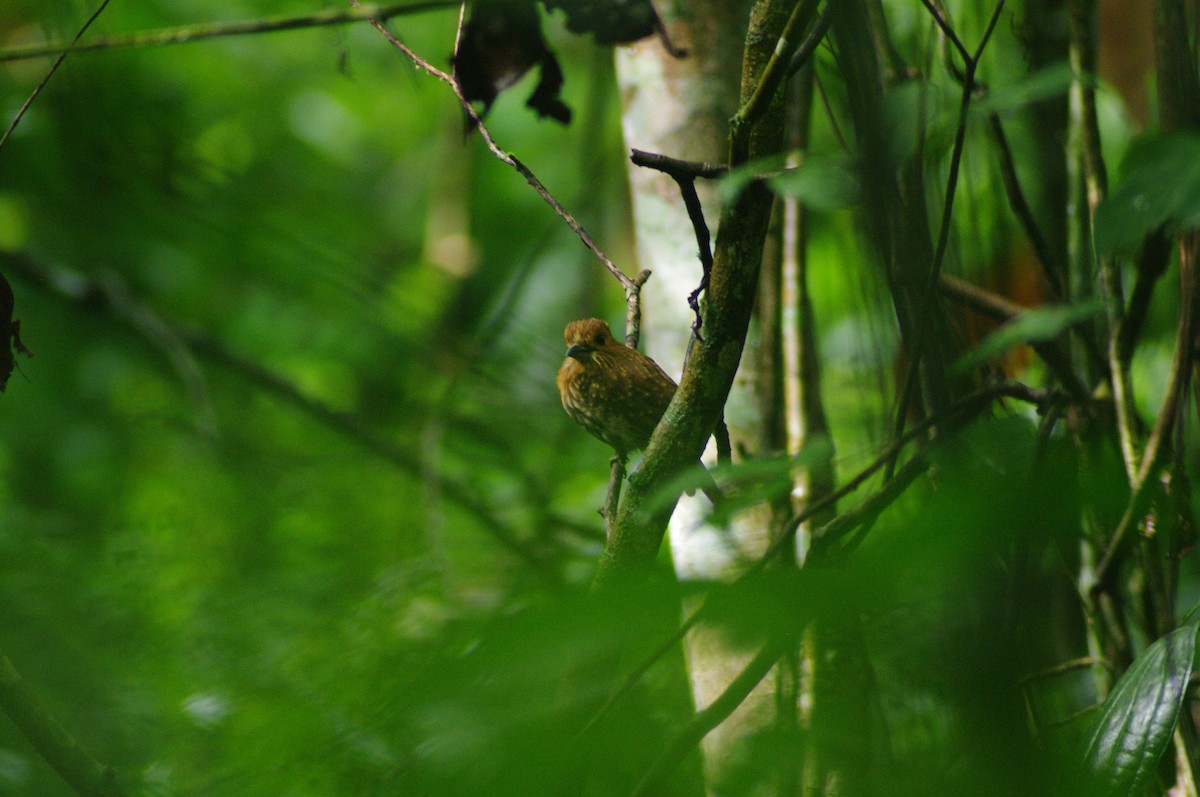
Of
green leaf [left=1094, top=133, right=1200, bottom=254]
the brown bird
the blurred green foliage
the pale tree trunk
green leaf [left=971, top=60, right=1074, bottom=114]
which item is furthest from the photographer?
the brown bird

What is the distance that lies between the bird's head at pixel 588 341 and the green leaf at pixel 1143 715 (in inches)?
62.1

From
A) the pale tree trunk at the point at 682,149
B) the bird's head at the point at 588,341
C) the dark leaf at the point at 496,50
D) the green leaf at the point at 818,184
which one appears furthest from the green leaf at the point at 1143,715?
the bird's head at the point at 588,341

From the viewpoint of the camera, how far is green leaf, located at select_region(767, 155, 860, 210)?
114cm

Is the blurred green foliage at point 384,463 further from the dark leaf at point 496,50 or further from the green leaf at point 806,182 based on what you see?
the dark leaf at point 496,50

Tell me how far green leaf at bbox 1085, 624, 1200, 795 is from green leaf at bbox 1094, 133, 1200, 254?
1.92ft

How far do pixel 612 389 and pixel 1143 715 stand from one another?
1.50 meters

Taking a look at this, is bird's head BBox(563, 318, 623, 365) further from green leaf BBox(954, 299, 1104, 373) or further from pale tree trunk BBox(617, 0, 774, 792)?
green leaf BBox(954, 299, 1104, 373)

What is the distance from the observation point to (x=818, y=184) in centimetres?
115

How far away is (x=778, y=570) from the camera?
62 centimetres

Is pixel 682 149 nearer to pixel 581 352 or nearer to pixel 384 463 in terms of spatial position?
pixel 581 352

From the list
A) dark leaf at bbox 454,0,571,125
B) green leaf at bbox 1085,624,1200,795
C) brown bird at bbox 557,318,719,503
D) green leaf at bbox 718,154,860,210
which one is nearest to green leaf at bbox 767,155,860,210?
green leaf at bbox 718,154,860,210

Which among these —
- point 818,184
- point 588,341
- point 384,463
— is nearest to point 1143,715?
→ point 818,184

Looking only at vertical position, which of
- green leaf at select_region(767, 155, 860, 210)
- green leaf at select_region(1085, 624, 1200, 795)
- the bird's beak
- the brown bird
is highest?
the bird's beak

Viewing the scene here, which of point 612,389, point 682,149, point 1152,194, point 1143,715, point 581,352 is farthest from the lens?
point 581,352
